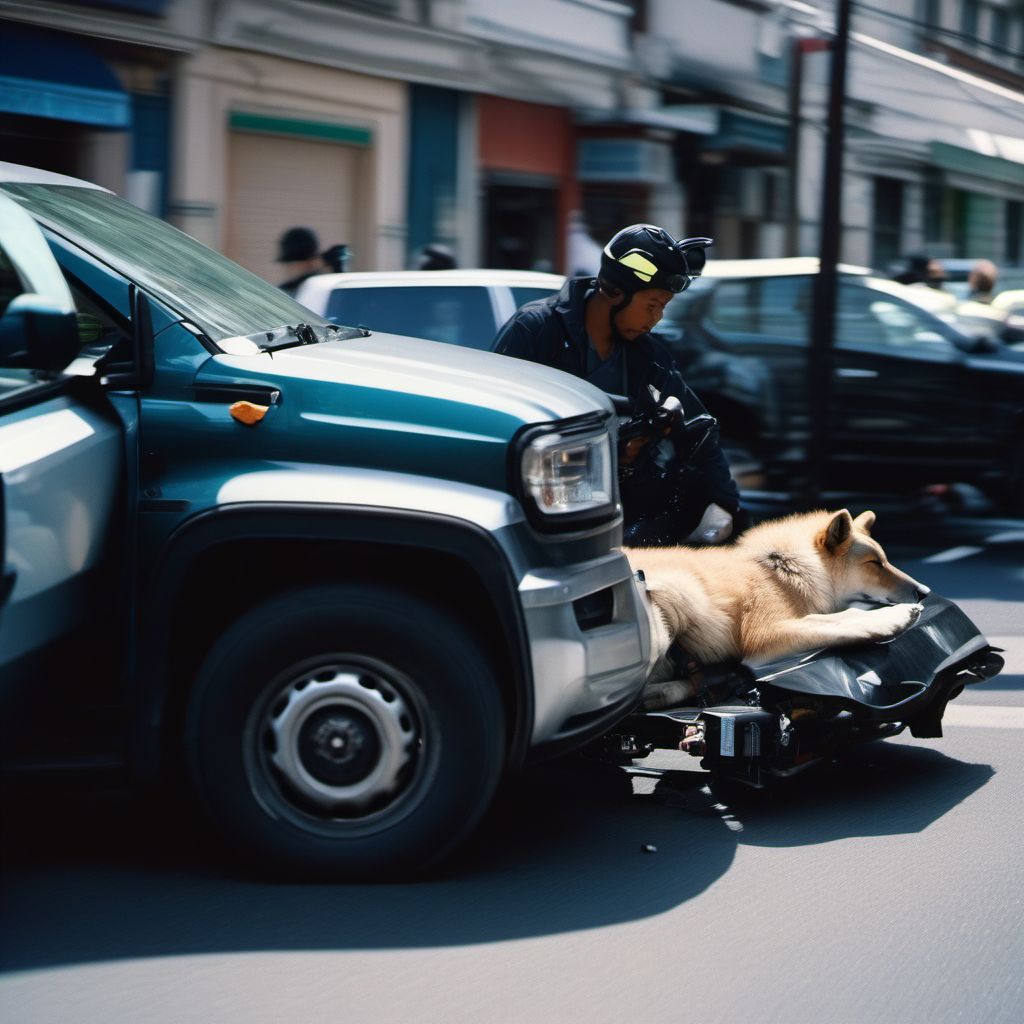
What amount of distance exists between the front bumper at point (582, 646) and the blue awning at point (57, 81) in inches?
394

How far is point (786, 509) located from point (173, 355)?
8.22 m

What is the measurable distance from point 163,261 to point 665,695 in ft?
6.50

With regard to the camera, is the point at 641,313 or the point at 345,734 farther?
the point at 641,313

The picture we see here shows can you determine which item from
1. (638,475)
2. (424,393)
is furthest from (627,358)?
(424,393)

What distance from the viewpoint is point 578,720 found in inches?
181

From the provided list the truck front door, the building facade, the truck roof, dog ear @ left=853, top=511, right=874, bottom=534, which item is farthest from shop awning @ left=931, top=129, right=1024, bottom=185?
the truck front door

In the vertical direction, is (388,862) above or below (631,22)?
below

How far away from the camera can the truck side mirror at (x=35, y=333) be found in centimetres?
395

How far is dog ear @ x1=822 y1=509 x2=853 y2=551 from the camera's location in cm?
595

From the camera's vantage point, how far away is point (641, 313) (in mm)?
6148

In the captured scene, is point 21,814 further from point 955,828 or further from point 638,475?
point 955,828

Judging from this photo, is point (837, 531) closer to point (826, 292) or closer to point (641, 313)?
A: point (641, 313)

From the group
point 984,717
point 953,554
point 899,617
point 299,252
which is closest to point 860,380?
point 953,554

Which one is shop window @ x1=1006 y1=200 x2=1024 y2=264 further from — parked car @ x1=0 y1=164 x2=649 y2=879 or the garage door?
parked car @ x1=0 y1=164 x2=649 y2=879
